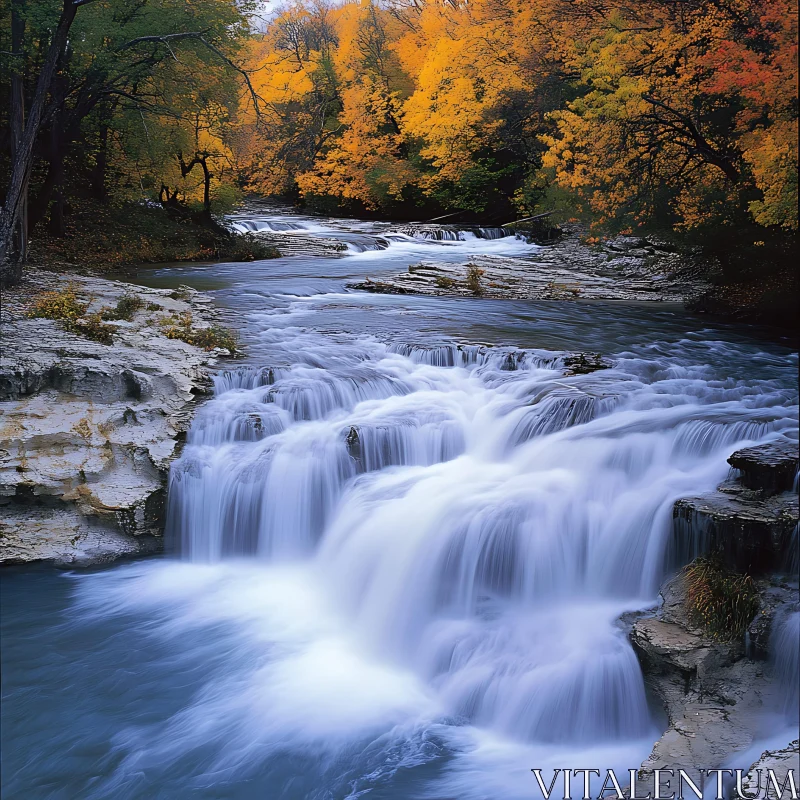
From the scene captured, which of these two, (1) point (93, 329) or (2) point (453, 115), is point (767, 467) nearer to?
(1) point (93, 329)

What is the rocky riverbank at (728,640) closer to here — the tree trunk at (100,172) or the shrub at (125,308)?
the shrub at (125,308)

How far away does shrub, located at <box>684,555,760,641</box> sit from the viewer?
504 cm

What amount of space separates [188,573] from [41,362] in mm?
2924

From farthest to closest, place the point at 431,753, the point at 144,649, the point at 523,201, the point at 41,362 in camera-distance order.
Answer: the point at 523,201
the point at 41,362
the point at 144,649
the point at 431,753

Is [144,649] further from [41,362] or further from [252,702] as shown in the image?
[41,362]

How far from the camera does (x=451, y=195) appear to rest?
31891 mm

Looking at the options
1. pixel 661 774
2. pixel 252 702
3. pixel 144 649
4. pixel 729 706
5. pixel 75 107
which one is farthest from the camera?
pixel 75 107

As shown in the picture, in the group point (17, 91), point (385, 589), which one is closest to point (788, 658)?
point (385, 589)

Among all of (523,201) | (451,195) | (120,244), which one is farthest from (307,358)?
(451,195)

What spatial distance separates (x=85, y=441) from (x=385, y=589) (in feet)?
11.2

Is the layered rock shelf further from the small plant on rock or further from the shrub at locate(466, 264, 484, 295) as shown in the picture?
the shrub at locate(466, 264, 484, 295)

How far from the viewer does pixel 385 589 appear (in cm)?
666

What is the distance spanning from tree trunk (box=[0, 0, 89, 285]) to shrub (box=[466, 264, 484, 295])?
344 inches

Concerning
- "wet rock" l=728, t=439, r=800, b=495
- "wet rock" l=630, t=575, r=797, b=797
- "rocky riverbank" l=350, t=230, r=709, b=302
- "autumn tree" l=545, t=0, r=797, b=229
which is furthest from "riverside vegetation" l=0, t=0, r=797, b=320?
"wet rock" l=630, t=575, r=797, b=797
